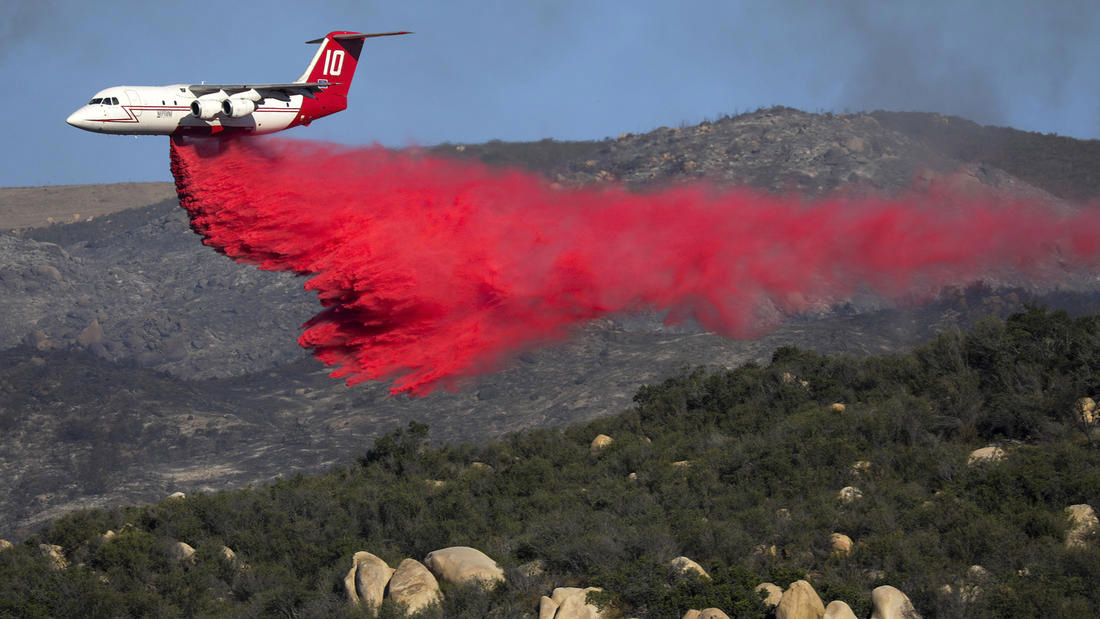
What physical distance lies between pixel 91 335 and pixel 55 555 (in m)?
169

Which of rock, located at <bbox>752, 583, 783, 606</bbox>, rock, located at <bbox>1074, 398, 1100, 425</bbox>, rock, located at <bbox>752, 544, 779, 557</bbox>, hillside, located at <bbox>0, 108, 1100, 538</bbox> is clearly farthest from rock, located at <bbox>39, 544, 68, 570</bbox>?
hillside, located at <bbox>0, 108, 1100, 538</bbox>

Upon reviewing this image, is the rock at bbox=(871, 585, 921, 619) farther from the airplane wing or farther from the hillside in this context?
the hillside

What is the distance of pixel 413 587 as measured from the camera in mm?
26750

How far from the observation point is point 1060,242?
101 m

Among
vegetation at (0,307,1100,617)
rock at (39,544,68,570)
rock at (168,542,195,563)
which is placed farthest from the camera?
rock at (39,544,68,570)

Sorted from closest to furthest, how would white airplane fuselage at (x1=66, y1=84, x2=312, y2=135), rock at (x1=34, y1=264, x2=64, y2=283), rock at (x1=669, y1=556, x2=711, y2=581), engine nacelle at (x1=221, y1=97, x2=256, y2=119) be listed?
rock at (x1=669, y1=556, x2=711, y2=581), white airplane fuselage at (x1=66, y1=84, x2=312, y2=135), engine nacelle at (x1=221, y1=97, x2=256, y2=119), rock at (x1=34, y1=264, x2=64, y2=283)

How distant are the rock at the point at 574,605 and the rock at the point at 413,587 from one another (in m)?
2.77

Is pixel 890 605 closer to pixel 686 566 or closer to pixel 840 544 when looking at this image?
pixel 840 544

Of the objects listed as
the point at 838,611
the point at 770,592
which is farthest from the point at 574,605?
the point at 838,611

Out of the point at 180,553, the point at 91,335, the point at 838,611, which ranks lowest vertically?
the point at 91,335

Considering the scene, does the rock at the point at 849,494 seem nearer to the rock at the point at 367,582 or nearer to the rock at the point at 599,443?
the rock at the point at 367,582

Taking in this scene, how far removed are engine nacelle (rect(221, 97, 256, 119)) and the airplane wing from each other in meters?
0.85

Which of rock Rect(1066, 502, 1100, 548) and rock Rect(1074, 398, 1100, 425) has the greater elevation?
rock Rect(1074, 398, 1100, 425)

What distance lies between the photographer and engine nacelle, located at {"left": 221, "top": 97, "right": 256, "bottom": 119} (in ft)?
130
